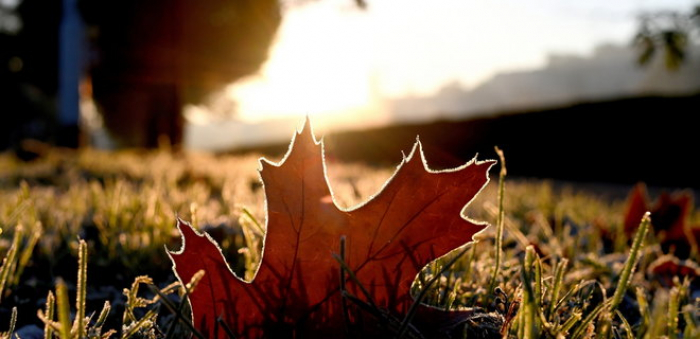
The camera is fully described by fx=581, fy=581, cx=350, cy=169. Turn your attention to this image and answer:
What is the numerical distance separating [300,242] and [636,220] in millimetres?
1885

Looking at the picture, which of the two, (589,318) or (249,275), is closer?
(589,318)

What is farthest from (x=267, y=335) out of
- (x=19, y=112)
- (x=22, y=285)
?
(x=19, y=112)

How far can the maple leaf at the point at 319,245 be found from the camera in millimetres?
→ 825

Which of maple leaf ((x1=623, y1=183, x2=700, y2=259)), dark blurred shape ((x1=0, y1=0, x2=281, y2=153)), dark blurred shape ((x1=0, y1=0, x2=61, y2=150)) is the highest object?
dark blurred shape ((x1=0, y1=0, x2=61, y2=150))

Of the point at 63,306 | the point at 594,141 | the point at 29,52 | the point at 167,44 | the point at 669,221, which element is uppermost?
the point at 29,52

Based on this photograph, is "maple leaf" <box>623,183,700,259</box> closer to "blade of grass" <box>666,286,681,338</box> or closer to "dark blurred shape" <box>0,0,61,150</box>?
"blade of grass" <box>666,286,681,338</box>

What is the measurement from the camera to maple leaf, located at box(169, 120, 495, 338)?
825mm

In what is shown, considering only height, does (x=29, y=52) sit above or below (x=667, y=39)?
above

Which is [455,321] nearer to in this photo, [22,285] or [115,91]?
[22,285]

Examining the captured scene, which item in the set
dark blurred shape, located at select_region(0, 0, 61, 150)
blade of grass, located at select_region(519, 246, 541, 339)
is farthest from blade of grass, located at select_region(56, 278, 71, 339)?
dark blurred shape, located at select_region(0, 0, 61, 150)

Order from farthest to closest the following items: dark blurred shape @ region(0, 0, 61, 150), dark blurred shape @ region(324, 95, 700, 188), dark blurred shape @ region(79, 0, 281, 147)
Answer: dark blurred shape @ region(0, 0, 61, 150) < dark blurred shape @ region(79, 0, 281, 147) < dark blurred shape @ region(324, 95, 700, 188)

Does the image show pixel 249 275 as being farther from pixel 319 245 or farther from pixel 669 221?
pixel 669 221

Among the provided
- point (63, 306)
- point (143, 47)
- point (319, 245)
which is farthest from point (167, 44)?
point (63, 306)

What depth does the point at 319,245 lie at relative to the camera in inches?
34.7
